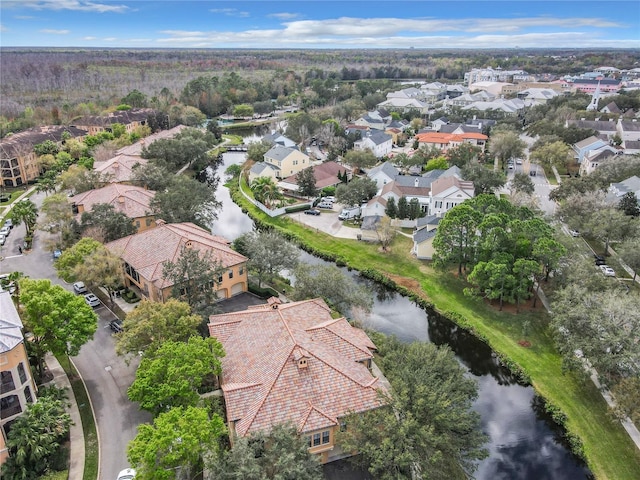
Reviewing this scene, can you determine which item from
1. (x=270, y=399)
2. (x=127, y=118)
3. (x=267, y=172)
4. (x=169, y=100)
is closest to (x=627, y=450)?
(x=270, y=399)

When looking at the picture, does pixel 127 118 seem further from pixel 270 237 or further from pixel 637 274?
pixel 637 274

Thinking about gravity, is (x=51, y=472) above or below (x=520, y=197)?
below

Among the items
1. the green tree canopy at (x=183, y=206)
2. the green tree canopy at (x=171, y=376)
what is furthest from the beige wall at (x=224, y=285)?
the green tree canopy at (x=171, y=376)

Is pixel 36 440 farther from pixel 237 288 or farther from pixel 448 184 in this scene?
pixel 448 184

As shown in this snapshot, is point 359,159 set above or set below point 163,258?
above

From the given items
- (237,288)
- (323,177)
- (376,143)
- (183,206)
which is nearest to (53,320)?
(237,288)

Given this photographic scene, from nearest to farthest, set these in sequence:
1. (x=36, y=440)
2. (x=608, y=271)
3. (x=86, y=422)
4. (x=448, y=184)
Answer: (x=36, y=440) → (x=86, y=422) → (x=608, y=271) → (x=448, y=184)

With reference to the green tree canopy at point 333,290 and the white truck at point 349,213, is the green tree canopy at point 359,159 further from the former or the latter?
the green tree canopy at point 333,290
